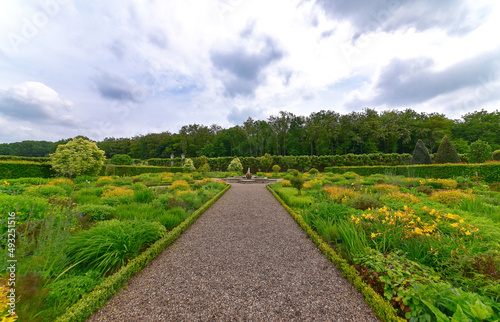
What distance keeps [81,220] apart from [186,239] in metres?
2.37

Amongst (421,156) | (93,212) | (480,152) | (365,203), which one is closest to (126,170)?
(93,212)

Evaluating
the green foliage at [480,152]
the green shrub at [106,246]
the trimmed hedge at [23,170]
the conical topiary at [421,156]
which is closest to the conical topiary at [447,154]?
the conical topiary at [421,156]

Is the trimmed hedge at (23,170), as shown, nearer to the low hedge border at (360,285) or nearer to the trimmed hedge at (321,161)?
the trimmed hedge at (321,161)

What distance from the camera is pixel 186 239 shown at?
408 centimetres

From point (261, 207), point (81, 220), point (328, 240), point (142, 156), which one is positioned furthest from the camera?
point (142, 156)

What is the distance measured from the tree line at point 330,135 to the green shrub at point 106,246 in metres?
36.5

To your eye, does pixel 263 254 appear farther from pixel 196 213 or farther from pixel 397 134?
pixel 397 134


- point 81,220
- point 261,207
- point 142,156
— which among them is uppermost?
point 142,156

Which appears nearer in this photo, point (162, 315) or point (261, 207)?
point (162, 315)

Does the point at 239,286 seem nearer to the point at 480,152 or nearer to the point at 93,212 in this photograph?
the point at 93,212

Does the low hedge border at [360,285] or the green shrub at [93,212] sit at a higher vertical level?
the green shrub at [93,212]

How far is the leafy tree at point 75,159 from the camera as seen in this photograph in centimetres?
1206

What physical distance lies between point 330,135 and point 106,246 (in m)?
38.0

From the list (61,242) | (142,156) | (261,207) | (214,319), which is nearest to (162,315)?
(214,319)
